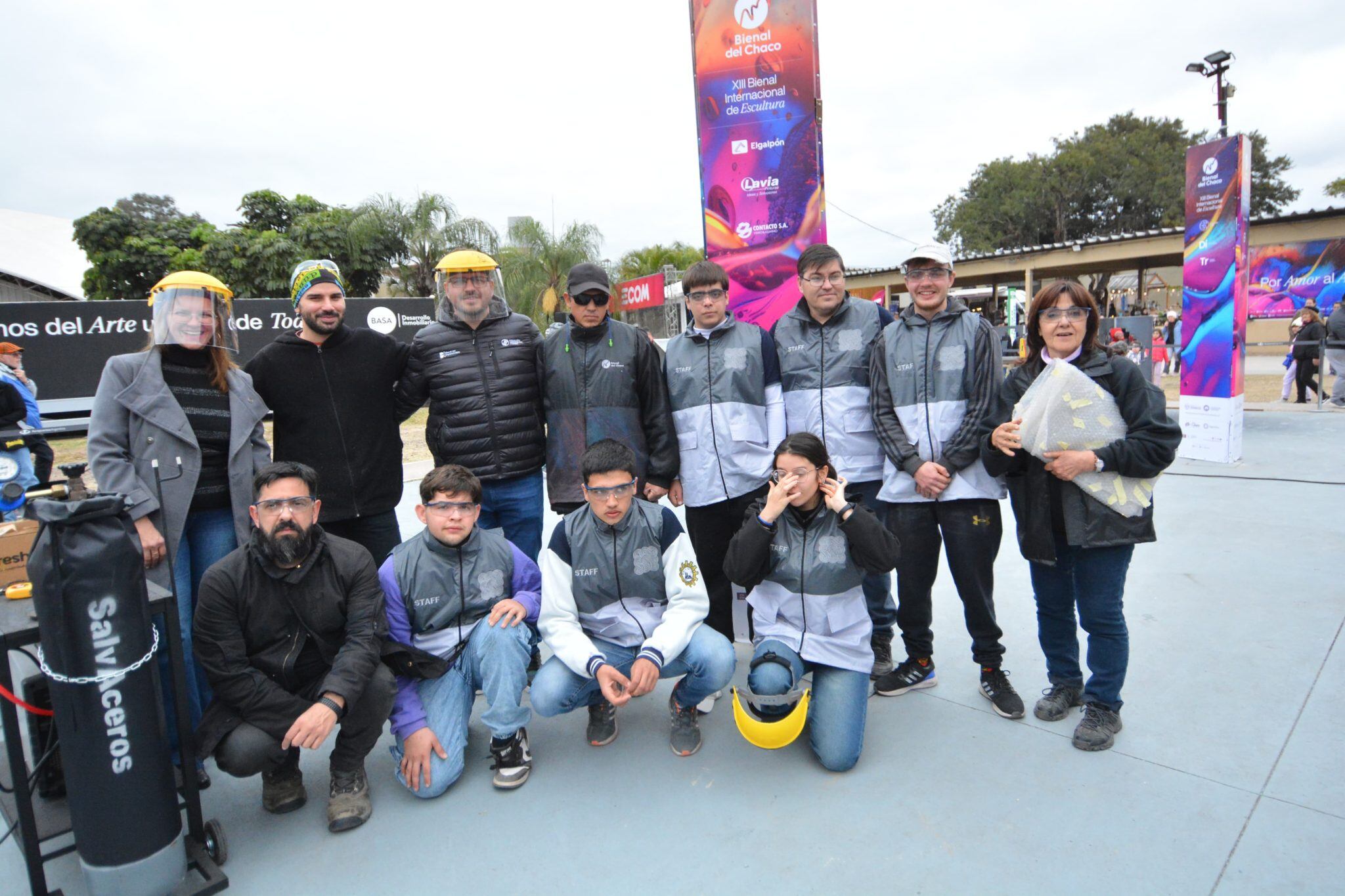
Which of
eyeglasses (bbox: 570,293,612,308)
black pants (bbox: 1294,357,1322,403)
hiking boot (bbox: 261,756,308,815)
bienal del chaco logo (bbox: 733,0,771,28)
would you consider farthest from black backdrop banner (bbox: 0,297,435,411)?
black pants (bbox: 1294,357,1322,403)

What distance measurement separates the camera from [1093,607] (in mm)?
2566

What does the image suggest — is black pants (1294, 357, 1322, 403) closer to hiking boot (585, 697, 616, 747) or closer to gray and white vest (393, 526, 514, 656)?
hiking boot (585, 697, 616, 747)

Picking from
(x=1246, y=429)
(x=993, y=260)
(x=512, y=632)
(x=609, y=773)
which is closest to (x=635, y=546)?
(x=512, y=632)

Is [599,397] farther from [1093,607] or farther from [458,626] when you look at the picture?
[1093,607]

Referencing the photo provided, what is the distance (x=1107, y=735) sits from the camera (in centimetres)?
253

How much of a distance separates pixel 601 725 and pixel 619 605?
469 millimetres

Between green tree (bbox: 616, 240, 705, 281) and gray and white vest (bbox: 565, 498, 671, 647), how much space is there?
1050 inches

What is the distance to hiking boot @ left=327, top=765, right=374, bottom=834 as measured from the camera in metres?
2.35

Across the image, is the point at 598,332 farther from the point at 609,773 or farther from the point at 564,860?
the point at 564,860

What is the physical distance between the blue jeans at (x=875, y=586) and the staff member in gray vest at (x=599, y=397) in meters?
0.81

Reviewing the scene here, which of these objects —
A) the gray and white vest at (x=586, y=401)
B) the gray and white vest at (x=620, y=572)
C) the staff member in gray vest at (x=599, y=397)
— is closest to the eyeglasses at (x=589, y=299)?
the staff member in gray vest at (x=599, y=397)

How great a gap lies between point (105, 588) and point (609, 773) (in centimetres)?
163

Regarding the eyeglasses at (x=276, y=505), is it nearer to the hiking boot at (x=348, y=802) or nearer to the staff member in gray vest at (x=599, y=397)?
the hiking boot at (x=348, y=802)

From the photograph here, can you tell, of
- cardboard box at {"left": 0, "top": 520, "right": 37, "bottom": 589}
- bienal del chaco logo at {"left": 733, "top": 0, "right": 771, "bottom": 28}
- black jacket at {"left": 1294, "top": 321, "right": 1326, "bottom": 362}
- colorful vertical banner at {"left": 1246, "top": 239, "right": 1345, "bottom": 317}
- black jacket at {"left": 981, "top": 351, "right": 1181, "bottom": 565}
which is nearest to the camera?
cardboard box at {"left": 0, "top": 520, "right": 37, "bottom": 589}
